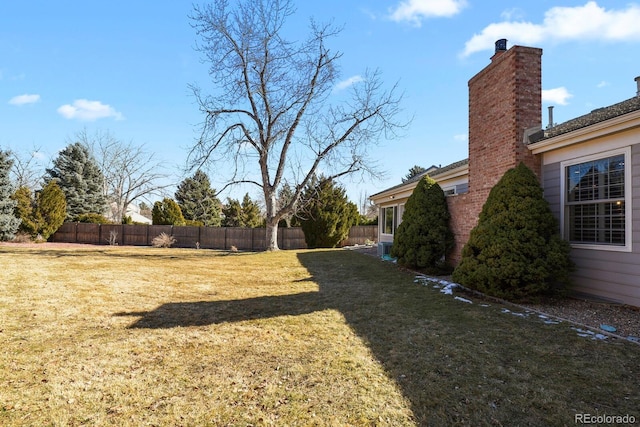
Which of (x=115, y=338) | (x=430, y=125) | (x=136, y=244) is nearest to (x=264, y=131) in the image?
(x=430, y=125)

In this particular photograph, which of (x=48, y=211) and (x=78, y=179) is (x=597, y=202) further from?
(x=78, y=179)

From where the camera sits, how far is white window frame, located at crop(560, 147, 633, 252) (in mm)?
4914

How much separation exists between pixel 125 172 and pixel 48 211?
1567 cm

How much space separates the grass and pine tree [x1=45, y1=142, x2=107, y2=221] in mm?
22257

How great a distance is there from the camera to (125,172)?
34.1 metres

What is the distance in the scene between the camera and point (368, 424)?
2.21 metres

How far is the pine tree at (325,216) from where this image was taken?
19609 mm

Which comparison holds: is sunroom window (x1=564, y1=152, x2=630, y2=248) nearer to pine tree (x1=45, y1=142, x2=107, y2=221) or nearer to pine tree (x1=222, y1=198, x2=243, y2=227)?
pine tree (x1=222, y1=198, x2=243, y2=227)

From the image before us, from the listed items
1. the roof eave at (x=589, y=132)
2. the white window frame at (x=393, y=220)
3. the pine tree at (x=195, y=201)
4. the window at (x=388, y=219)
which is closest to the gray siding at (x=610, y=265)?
the roof eave at (x=589, y=132)

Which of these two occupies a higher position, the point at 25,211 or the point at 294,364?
the point at 25,211

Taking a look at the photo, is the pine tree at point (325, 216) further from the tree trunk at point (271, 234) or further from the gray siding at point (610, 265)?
the gray siding at point (610, 265)

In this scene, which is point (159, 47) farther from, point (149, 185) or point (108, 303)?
point (149, 185)

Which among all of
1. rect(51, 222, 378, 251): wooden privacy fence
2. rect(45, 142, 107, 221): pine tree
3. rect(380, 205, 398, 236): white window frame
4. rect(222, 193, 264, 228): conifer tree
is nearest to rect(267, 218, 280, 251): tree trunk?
rect(51, 222, 378, 251): wooden privacy fence

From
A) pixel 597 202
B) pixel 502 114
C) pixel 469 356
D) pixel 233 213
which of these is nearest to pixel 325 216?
pixel 233 213
